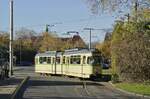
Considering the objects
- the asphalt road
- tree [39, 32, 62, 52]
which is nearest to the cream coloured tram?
the asphalt road

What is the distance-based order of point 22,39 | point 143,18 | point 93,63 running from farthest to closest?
point 22,39, point 93,63, point 143,18

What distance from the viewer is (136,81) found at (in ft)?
138

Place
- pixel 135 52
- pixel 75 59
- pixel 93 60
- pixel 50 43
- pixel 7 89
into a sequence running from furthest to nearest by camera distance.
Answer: pixel 50 43, pixel 75 59, pixel 93 60, pixel 135 52, pixel 7 89

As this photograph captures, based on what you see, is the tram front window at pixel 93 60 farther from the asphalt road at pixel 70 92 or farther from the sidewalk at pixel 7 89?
the sidewalk at pixel 7 89

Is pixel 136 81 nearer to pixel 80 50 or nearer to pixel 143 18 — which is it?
pixel 143 18

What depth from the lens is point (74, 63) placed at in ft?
194

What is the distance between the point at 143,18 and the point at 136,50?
113 inches

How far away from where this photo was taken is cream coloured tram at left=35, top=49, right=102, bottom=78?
183 ft

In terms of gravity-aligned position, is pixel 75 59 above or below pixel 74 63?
above

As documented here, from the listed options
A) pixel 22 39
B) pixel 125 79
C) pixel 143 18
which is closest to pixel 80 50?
pixel 125 79

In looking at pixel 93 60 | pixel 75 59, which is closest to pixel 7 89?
pixel 93 60

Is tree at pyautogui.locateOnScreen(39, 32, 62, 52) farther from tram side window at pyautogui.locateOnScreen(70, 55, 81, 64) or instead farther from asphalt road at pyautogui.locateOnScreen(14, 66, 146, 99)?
asphalt road at pyautogui.locateOnScreen(14, 66, 146, 99)

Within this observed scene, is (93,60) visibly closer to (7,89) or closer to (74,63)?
(74,63)

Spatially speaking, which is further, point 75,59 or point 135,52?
point 75,59
